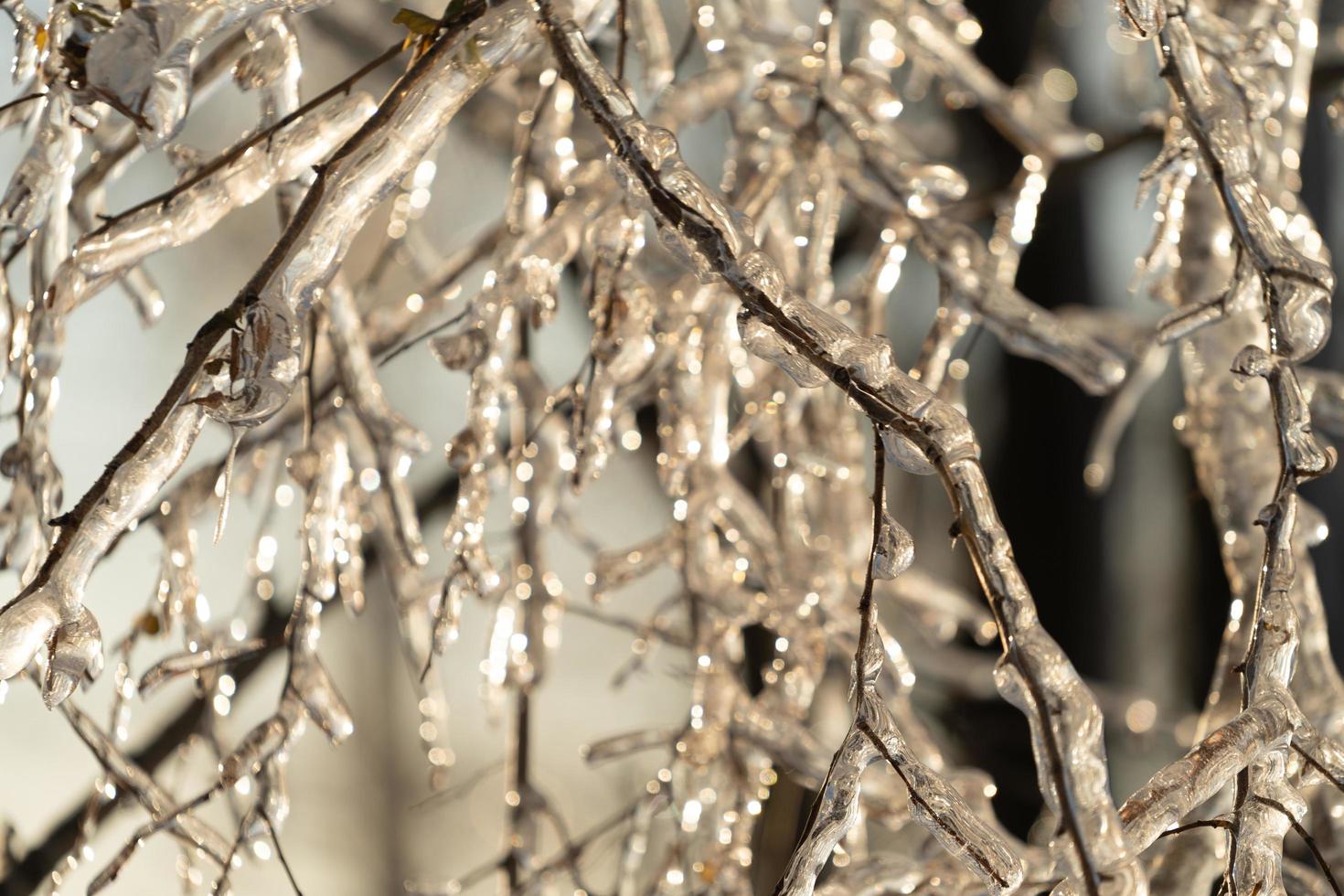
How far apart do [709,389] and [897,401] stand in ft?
0.91

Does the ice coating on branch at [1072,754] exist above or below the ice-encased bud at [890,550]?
below

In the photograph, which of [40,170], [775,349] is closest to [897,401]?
[775,349]

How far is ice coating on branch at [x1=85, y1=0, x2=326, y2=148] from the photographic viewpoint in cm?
31

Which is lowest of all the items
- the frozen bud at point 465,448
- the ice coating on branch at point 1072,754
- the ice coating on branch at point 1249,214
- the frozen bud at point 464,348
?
the ice coating on branch at point 1072,754

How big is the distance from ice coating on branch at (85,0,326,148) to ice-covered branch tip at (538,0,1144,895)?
→ 98mm

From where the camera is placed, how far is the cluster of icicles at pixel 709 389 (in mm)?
322

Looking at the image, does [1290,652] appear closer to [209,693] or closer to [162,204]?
[162,204]

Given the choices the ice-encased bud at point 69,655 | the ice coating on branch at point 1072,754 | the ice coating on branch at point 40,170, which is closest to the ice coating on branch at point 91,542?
the ice-encased bud at point 69,655

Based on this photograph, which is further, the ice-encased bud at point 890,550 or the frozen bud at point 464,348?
the frozen bud at point 464,348

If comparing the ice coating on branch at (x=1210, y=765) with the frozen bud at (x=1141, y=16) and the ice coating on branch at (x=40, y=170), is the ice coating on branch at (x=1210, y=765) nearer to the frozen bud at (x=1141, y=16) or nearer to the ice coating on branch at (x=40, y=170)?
the frozen bud at (x=1141, y=16)

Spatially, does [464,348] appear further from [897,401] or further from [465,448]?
[897,401]

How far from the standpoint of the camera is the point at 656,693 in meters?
1.51

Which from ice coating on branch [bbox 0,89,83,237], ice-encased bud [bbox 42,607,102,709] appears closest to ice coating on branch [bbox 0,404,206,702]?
ice-encased bud [bbox 42,607,102,709]

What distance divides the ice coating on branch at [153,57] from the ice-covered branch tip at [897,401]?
0.10 meters
